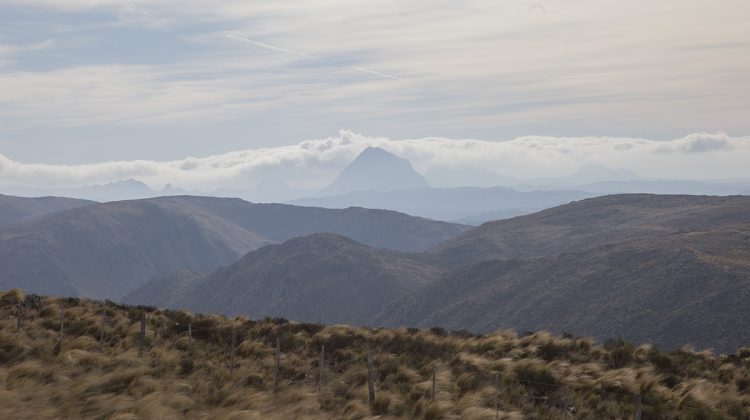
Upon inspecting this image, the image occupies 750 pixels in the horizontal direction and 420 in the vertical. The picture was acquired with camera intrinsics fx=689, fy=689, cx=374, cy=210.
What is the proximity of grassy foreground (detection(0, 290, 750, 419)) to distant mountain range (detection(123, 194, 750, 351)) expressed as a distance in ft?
169

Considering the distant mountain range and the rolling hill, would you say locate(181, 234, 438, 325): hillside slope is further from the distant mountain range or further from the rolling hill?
the distant mountain range

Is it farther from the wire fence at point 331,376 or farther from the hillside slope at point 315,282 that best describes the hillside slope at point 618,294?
the wire fence at point 331,376

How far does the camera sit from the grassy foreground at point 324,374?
571 inches

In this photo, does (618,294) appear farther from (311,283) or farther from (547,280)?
(311,283)

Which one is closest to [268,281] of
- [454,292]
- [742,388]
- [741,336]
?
[454,292]

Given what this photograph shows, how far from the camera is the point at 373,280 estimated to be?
15650cm

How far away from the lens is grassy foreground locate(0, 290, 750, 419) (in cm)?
1451

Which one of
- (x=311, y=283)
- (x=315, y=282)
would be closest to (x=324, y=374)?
(x=315, y=282)

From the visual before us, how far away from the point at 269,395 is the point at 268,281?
15857cm

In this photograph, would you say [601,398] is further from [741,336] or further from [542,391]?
[741,336]

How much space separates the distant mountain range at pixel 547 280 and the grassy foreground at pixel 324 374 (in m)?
51.6

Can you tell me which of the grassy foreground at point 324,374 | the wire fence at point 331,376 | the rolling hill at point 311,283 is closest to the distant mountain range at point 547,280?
the rolling hill at point 311,283

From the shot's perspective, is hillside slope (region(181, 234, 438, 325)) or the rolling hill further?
the rolling hill

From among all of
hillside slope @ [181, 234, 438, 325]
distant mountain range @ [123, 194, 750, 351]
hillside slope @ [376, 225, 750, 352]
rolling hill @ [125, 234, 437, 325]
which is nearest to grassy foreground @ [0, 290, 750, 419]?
hillside slope @ [376, 225, 750, 352]
